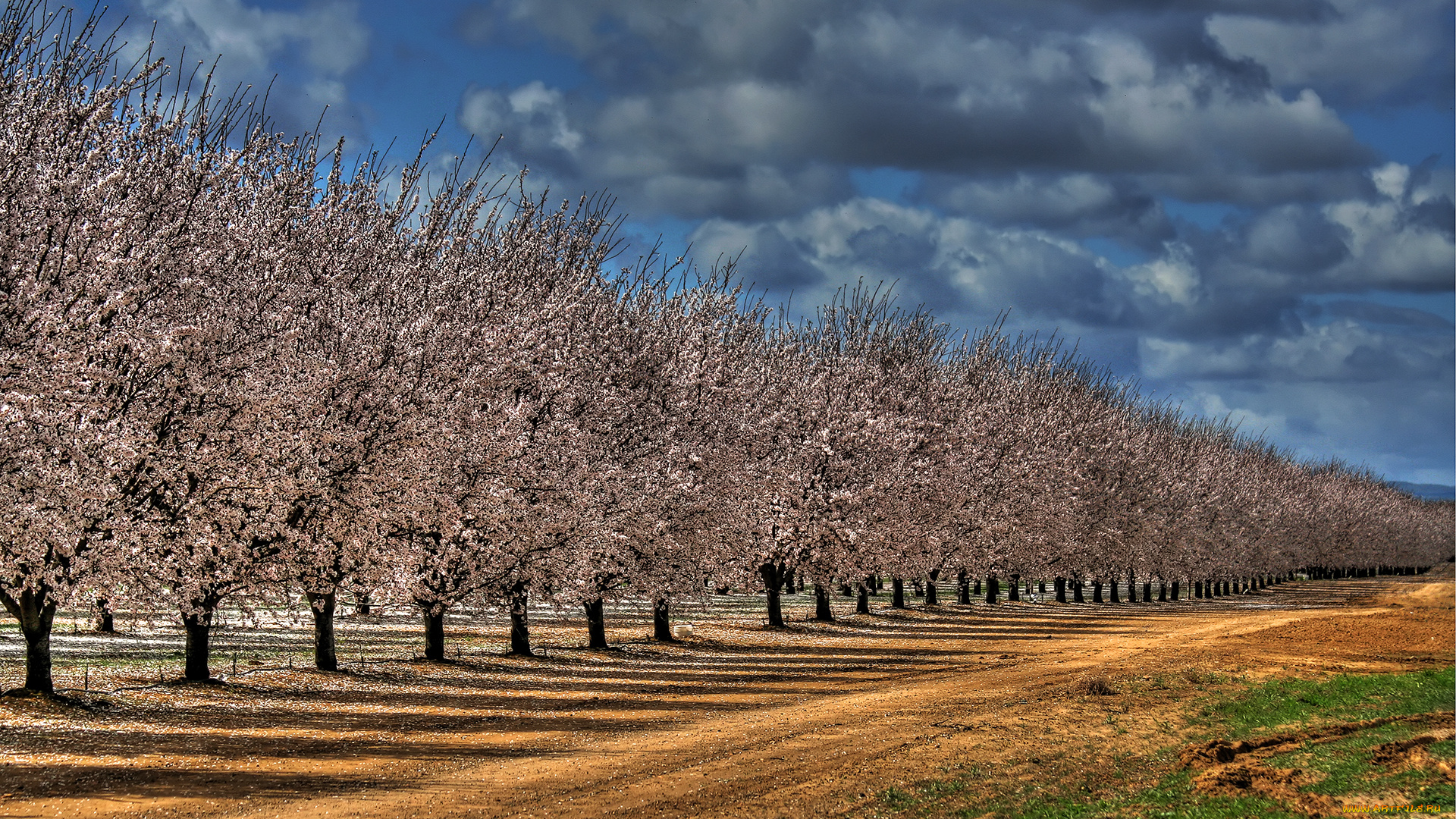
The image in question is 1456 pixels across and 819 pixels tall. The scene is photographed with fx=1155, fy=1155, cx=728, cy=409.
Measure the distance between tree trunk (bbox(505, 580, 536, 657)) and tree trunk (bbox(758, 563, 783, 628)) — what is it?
42.8ft

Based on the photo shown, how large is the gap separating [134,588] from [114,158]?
10560 mm

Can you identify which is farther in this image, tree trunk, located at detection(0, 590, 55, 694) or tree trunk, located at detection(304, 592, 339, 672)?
tree trunk, located at detection(304, 592, 339, 672)

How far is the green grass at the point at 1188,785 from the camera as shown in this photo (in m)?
14.3

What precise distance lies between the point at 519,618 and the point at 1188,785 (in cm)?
2109

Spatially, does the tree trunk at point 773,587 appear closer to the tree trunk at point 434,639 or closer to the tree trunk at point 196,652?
the tree trunk at point 434,639

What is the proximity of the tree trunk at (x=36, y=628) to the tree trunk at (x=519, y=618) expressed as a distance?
38.1 ft

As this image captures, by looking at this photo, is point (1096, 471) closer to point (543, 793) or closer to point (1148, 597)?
point (1148, 597)

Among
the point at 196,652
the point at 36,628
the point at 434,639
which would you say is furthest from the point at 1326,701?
the point at 36,628

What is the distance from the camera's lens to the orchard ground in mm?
16750

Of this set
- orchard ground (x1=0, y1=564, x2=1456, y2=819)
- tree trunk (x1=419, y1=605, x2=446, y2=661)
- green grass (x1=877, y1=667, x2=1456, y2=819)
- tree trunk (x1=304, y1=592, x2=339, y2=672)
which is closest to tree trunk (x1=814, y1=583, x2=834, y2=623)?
orchard ground (x1=0, y1=564, x2=1456, y2=819)

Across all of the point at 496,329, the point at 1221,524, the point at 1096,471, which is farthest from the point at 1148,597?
the point at 496,329

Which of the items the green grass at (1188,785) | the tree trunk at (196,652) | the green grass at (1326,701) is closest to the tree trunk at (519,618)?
the tree trunk at (196,652)

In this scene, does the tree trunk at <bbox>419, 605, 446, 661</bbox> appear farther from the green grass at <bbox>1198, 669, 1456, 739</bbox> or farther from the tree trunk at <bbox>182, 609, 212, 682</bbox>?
the green grass at <bbox>1198, 669, 1456, 739</bbox>

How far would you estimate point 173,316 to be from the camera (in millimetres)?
25406
